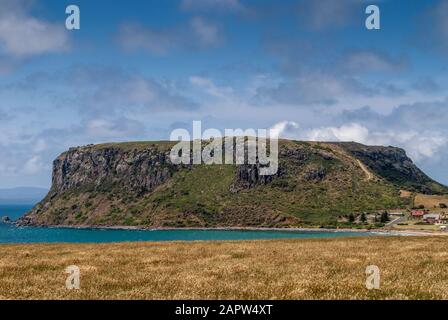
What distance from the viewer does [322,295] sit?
53.1 ft

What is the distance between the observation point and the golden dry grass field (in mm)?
16781

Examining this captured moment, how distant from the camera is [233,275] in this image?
2152 cm

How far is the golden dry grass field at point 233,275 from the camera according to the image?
55.1 ft
